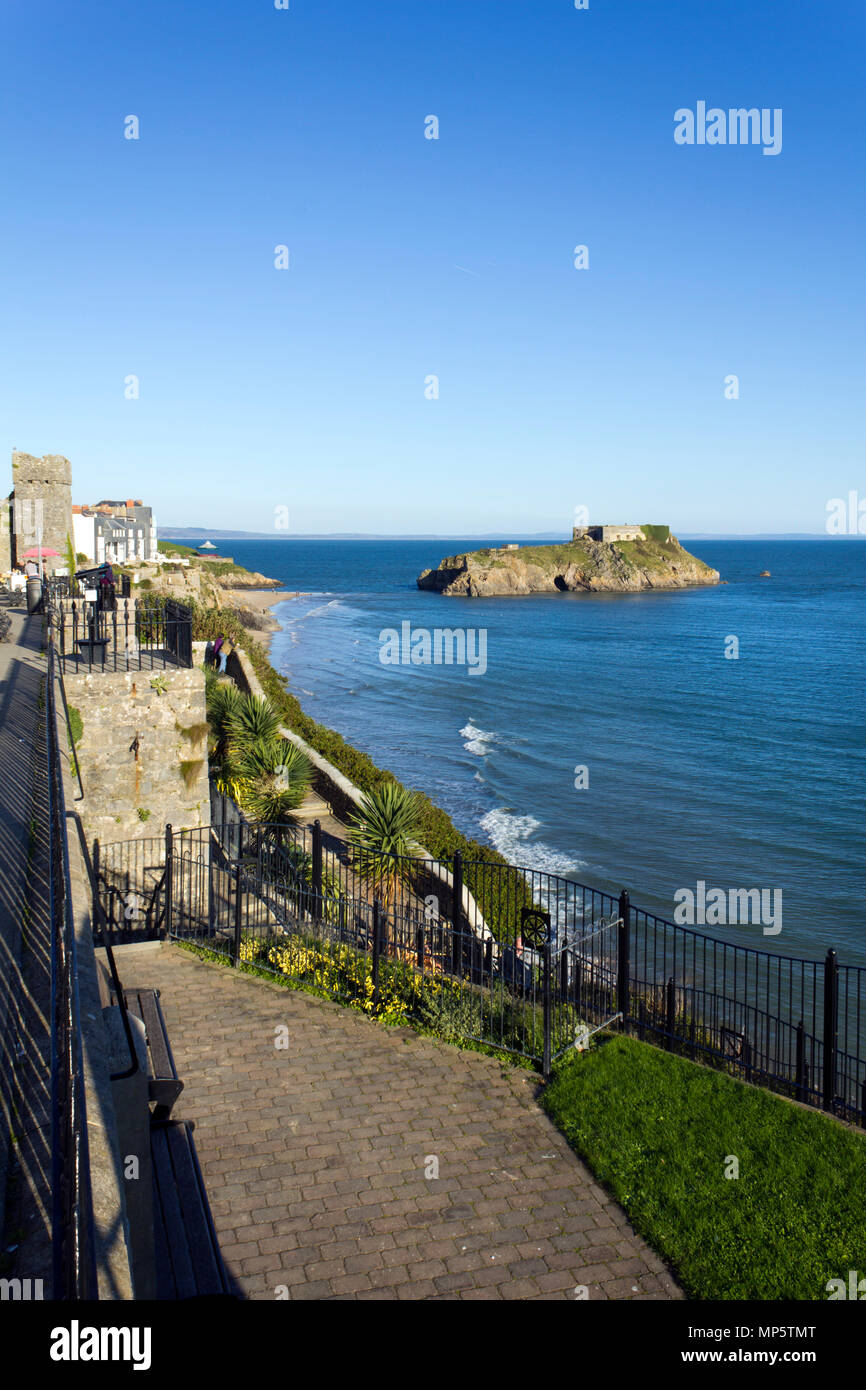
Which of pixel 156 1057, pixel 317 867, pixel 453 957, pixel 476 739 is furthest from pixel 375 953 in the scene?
pixel 476 739

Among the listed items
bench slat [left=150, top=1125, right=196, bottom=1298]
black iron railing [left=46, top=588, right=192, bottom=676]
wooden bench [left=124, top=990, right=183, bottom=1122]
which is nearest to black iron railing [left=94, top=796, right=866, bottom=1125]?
black iron railing [left=46, top=588, right=192, bottom=676]

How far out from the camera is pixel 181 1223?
5.37 m

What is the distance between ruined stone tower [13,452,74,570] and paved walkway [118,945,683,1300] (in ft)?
105

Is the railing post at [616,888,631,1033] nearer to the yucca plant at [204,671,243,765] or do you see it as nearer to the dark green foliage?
the dark green foliage

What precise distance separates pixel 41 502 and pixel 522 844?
25.8 metres

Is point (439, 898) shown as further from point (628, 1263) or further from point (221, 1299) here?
point (221, 1299)

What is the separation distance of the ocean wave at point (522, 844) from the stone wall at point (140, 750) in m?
9.52

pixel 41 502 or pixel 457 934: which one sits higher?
pixel 41 502

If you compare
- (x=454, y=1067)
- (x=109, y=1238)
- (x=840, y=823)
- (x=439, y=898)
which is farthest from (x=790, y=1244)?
(x=840, y=823)

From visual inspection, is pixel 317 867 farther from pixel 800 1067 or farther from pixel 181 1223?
pixel 181 1223

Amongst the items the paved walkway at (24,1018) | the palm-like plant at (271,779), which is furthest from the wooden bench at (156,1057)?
the palm-like plant at (271,779)

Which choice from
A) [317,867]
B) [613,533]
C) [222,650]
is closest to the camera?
[317,867]

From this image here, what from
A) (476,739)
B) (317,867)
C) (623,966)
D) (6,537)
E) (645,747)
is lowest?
(645,747)

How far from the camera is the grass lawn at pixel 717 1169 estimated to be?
6281 millimetres
